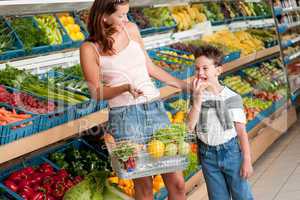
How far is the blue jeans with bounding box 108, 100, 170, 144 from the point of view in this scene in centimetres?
343

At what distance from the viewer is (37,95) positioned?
3.96m

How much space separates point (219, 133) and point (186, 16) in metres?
3.89

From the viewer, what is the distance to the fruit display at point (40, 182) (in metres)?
3.99

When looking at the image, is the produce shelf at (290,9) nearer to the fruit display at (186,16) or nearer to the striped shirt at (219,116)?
the fruit display at (186,16)

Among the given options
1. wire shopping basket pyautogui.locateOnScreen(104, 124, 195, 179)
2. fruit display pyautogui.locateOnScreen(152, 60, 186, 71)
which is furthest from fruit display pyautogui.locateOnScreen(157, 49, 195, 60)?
wire shopping basket pyautogui.locateOnScreen(104, 124, 195, 179)

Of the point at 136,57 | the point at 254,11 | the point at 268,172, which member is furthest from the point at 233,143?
the point at 254,11

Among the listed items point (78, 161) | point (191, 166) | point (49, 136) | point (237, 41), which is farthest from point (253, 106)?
point (49, 136)

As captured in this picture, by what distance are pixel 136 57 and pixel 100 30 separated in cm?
27

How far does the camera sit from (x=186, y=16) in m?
7.43

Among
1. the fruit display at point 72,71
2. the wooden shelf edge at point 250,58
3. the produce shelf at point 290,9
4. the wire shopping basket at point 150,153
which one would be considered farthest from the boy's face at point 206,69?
the produce shelf at point 290,9

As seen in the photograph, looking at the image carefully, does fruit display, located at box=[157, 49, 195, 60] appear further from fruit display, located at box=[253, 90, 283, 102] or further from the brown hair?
the brown hair

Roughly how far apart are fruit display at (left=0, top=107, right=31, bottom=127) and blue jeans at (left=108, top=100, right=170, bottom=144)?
1.77 ft

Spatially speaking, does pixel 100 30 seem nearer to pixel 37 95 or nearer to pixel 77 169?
pixel 37 95

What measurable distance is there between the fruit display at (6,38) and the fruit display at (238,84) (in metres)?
3.44
